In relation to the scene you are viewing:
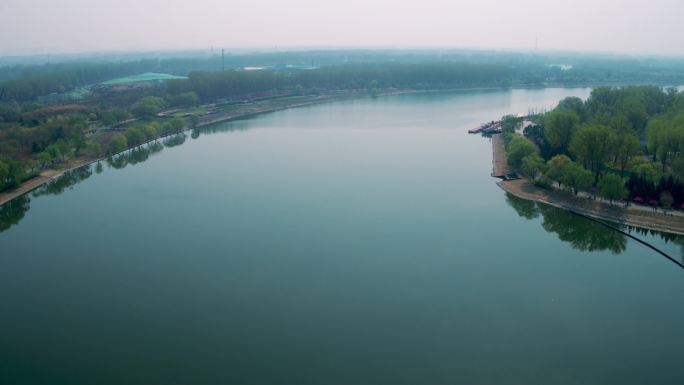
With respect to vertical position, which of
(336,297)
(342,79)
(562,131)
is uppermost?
(342,79)

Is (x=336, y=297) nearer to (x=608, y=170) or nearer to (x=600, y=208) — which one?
(x=600, y=208)

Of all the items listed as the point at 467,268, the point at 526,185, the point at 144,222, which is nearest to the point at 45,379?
→ the point at 144,222

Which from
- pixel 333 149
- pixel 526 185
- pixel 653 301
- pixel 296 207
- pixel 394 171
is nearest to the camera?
pixel 653 301

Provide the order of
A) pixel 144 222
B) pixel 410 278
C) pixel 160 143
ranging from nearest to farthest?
pixel 410 278
pixel 144 222
pixel 160 143

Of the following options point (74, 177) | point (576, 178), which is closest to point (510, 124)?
point (576, 178)

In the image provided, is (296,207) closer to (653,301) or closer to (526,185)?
(526,185)
